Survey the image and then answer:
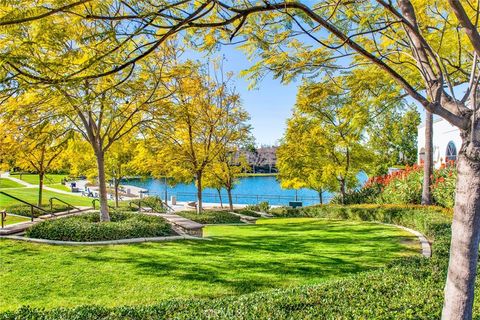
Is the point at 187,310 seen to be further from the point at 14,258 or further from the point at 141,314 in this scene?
the point at 14,258

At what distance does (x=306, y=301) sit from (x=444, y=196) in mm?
11530

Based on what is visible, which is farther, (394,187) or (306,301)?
(394,187)

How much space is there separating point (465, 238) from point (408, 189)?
1426cm

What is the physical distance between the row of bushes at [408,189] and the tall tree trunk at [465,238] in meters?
10.8

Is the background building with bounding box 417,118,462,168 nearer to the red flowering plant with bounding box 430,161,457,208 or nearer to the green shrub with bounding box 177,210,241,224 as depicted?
the red flowering plant with bounding box 430,161,457,208

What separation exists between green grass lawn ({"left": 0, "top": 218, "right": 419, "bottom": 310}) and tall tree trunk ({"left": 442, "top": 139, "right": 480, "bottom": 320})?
3.52 metres

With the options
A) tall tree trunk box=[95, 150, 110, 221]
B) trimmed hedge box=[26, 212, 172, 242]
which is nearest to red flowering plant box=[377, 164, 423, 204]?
trimmed hedge box=[26, 212, 172, 242]

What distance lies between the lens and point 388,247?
8719 mm

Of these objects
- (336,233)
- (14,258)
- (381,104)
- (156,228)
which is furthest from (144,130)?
(381,104)

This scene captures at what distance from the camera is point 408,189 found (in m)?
15.8

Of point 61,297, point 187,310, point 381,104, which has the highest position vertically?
point 381,104

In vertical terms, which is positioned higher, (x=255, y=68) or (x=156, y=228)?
(x=255, y=68)

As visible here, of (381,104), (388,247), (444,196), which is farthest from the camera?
(444,196)

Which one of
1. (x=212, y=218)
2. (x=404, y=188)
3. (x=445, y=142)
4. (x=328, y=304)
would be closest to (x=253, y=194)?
(x=445, y=142)
